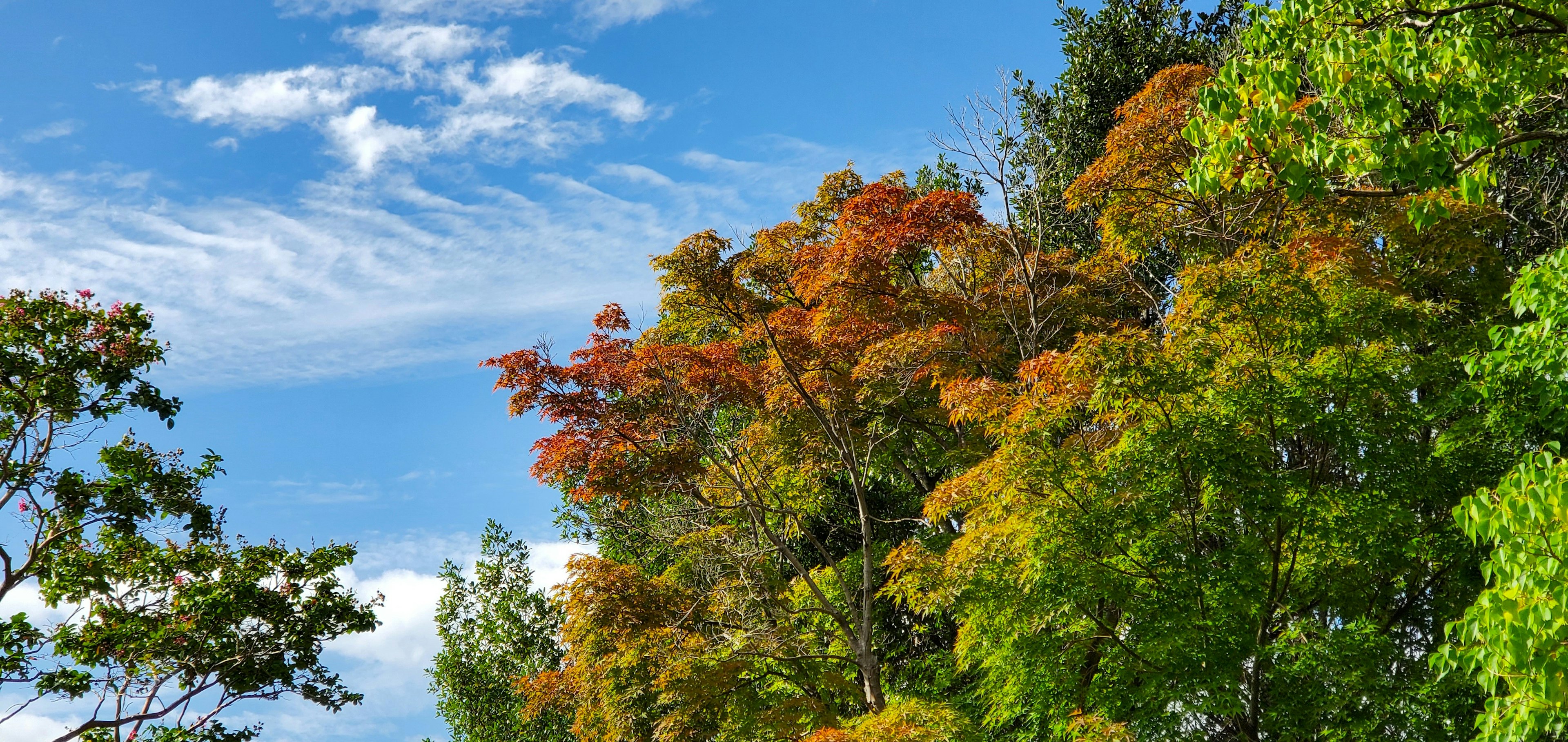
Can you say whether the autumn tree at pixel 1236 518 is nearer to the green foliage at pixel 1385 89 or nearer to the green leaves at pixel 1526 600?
the green foliage at pixel 1385 89

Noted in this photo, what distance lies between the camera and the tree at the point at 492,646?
21156 mm

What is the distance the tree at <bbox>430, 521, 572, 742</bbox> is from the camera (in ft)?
69.4

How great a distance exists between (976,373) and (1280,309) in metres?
5.97

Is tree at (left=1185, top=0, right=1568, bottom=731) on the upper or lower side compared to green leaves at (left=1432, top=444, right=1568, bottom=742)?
upper

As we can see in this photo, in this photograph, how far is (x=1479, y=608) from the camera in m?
5.80

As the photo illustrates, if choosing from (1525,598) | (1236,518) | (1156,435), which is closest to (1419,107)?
(1156,435)

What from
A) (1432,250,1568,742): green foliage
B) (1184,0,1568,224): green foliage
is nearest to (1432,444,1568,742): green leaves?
(1432,250,1568,742): green foliage

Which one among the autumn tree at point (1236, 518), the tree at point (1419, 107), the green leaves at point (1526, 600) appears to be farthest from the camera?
the autumn tree at point (1236, 518)

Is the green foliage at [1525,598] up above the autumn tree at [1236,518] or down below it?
below

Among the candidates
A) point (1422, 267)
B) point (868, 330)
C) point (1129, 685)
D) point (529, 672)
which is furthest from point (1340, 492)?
point (529, 672)

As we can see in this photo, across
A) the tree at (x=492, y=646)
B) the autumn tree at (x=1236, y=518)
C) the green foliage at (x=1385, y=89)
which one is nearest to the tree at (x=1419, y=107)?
the green foliage at (x=1385, y=89)

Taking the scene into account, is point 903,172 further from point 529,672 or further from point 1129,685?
point 529,672

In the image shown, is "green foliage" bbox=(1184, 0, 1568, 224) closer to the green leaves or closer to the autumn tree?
the green leaves

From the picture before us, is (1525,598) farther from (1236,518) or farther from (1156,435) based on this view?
A: (1236,518)
